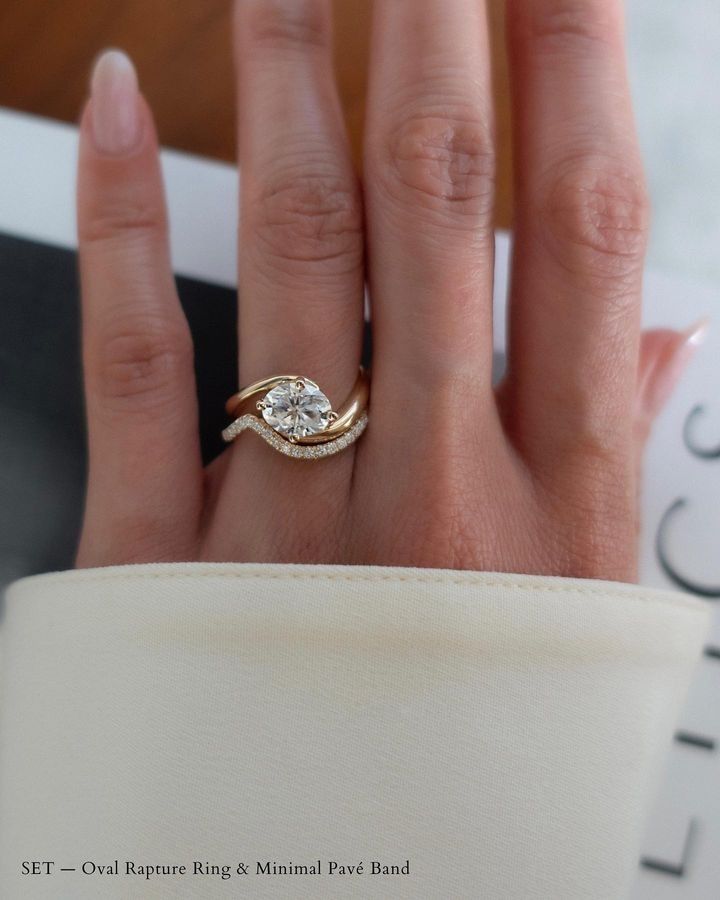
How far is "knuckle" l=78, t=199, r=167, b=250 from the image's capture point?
0.57 m

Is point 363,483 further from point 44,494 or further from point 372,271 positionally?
point 44,494

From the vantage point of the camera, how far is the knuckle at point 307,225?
526 mm

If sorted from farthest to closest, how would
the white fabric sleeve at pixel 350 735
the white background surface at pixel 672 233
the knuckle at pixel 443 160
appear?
the white background surface at pixel 672 233 < the knuckle at pixel 443 160 < the white fabric sleeve at pixel 350 735

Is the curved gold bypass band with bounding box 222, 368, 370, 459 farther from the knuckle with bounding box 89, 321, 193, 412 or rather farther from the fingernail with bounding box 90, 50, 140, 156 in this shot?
the fingernail with bounding box 90, 50, 140, 156

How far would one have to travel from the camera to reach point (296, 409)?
486 millimetres

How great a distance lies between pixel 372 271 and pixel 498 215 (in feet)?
0.74

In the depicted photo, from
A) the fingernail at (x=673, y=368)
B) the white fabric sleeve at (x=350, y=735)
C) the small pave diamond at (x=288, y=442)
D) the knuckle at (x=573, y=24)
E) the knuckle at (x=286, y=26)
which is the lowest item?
the white fabric sleeve at (x=350, y=735)

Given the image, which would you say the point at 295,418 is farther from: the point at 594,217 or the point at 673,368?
the point at 673,368

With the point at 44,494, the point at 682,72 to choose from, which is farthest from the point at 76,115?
the point at 682,72

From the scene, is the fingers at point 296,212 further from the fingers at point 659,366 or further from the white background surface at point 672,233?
the fingers at point 659,366

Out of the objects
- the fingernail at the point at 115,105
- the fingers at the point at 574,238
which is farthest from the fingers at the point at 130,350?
the fingers at the point at 574,238

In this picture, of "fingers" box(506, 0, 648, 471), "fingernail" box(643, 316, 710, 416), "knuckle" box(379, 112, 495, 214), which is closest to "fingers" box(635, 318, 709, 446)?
"fingernail" box(643, 316, 710, 416)

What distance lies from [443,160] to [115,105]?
8.9 inches

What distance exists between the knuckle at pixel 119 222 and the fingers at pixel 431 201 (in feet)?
0.54
